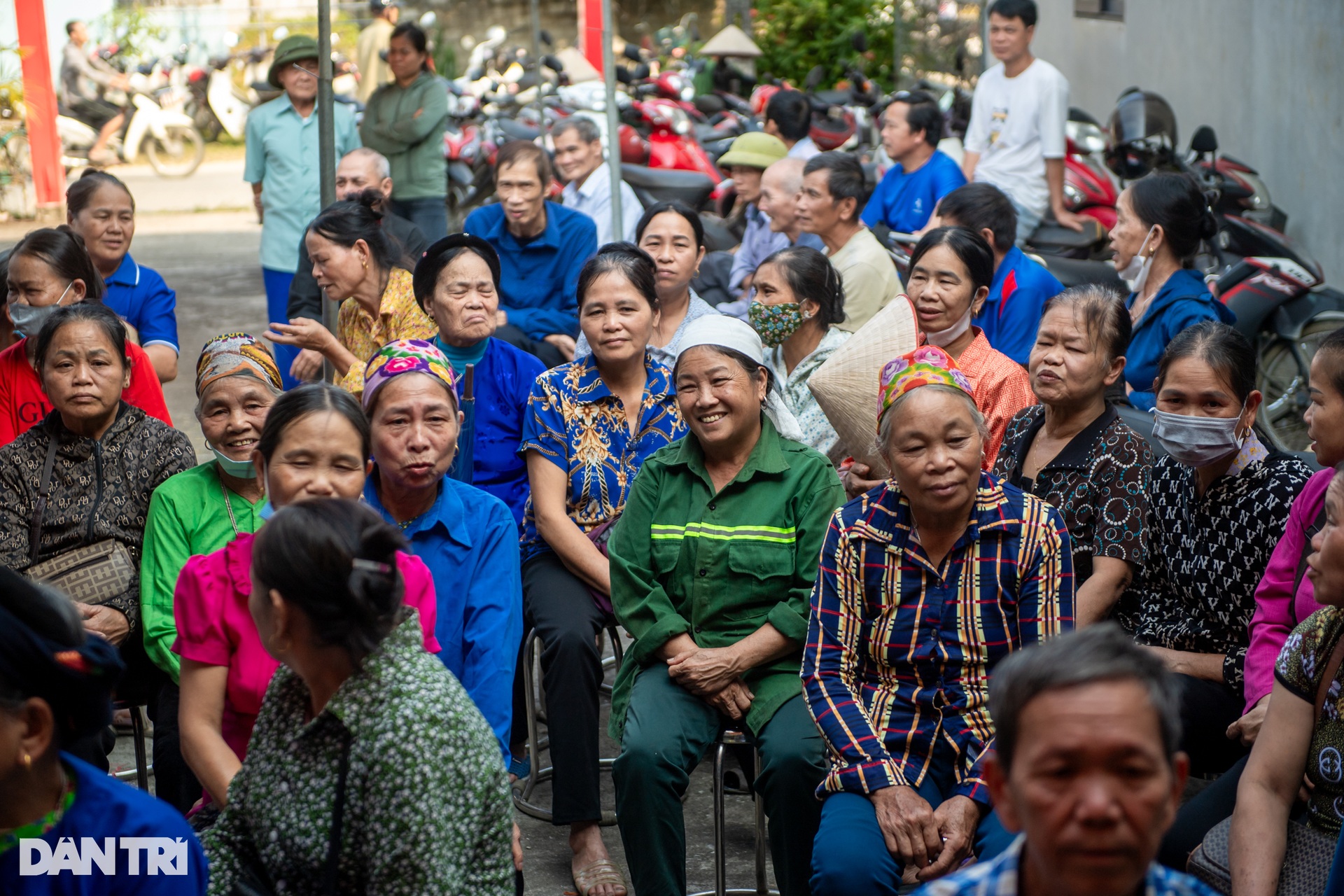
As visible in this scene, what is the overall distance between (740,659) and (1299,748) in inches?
50.0

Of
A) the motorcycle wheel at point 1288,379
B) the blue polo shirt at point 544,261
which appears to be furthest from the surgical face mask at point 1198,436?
the motorcycle wheel at point 1288,379

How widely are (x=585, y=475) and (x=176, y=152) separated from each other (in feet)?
53.9

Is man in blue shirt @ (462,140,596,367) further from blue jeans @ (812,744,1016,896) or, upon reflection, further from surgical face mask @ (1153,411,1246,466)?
blue jeans @ (812,744,1016,896)

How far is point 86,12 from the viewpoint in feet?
67.2

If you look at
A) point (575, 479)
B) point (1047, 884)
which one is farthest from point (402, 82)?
point (1047, 884)

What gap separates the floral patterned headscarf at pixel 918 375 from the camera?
9.65 ft

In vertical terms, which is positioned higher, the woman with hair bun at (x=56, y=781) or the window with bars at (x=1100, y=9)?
the window with bars at (x=1100, y=9)

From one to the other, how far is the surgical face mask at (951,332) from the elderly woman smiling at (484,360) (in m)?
1.32

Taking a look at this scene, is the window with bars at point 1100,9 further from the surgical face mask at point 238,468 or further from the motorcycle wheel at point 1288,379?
the surgical face mask at point 238,468

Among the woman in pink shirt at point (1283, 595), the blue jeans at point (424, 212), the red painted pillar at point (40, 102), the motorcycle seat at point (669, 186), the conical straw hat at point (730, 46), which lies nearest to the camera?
the woman in pink shirt at point (1283, 595)

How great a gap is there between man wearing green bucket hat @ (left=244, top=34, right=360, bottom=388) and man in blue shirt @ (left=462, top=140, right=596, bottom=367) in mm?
1877

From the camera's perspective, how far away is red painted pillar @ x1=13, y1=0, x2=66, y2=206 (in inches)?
333

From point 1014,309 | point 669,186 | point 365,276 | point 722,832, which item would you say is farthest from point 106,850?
point 669,186

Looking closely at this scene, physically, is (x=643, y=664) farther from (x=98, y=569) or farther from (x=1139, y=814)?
(x=1139, y=814)
